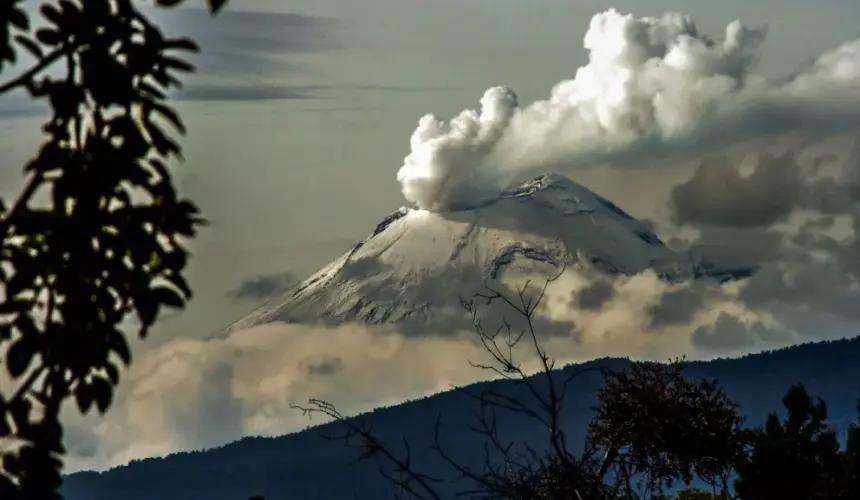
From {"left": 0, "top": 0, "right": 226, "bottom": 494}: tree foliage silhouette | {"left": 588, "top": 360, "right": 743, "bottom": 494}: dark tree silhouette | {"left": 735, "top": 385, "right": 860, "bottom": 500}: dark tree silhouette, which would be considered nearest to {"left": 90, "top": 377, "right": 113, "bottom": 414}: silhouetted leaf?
{"left": 0, "top": 0, "right": 226, "bottom": 494}: tree foliage silhouette

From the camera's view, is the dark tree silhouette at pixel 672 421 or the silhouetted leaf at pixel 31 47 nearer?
the silhouetted leaf at pixel 31 47

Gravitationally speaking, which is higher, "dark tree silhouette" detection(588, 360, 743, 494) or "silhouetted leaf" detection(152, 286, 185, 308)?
"dark tree silhouette" detection(588, 360, 743, 494)

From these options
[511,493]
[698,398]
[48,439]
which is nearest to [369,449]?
[511,493]

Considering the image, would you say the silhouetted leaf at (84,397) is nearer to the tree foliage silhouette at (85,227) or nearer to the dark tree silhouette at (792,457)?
the tree foliage silhouette at (85,227)

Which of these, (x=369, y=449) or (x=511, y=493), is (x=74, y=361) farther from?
(x=511, y=493)

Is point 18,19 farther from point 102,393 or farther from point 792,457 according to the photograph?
point 792,457

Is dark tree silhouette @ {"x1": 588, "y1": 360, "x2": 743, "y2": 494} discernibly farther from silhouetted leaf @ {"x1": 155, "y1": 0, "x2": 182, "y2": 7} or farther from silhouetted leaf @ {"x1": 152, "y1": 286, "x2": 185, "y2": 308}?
silhouetted leaf @ {"x1": 155, "y1": 0, "x2": 182, "y2": 7}

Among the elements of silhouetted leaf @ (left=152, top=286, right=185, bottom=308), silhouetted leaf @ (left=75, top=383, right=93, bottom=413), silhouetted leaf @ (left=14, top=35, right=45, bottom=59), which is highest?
silhouetted leaf @ (left=14, top=35, right=45, bottom=59)

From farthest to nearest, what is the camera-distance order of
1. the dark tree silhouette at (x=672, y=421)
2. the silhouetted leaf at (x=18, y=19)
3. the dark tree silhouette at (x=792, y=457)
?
the dark tree silhouette at (x=672, y=421)
the dark tree silhouette at (x=792, y=457)
the silhouetted leaf at (x=18, y=19)

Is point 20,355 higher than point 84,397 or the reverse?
higher

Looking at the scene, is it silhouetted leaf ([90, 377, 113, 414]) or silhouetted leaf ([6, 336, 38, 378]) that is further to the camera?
silhouetted leaf ([90, 377, 113, 414])

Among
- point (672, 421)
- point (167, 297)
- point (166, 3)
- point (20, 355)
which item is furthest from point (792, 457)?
point (20, 355)

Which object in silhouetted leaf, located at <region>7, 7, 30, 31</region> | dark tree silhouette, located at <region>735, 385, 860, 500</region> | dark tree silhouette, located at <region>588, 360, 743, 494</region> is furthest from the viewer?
dark tree silhouette, located at <region>588, 360, 743, 494</region>

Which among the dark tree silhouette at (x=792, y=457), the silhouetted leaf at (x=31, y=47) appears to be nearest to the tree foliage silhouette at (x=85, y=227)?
the silhouetted leaf at (x=31, y=47)
